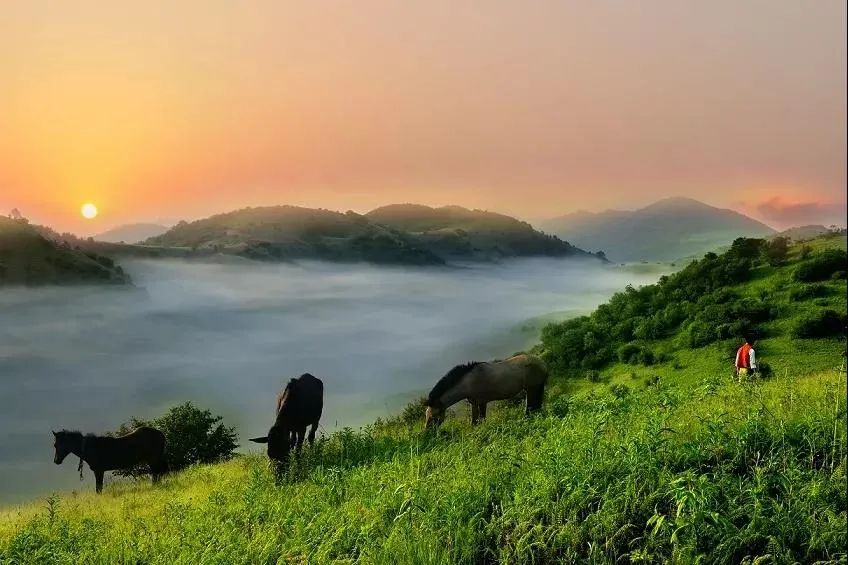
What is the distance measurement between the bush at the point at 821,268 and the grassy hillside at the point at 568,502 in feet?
36.0

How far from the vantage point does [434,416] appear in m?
16.4

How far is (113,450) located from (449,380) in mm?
11557

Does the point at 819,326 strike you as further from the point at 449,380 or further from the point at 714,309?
the point at 449,380

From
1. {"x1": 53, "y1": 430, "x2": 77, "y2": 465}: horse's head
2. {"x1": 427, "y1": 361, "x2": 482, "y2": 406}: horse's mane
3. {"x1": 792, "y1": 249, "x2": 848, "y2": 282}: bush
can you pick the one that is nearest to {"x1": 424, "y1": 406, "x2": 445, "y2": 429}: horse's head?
{"x1": 427, "y1": 361, "x2": 482, "y2": 406}: horse's mane

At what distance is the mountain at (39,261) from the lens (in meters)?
31.2

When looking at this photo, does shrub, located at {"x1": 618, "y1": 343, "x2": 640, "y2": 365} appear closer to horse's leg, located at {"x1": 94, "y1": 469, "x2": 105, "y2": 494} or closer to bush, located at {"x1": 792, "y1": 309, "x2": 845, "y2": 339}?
bush, located at {"x1": 792, "y1": 309, "x2": 845, "y2": 339}

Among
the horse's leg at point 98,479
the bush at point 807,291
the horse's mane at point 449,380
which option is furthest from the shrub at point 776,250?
the horse's leg at point 98,479

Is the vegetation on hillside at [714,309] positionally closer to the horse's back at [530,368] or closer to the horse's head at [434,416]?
the horse's back at [530,368]

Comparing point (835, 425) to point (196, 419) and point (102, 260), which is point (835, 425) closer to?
point (196, 419)

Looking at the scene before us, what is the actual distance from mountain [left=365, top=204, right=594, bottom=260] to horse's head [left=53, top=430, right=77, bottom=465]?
42.1 meters

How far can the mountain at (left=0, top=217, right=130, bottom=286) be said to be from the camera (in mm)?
31234

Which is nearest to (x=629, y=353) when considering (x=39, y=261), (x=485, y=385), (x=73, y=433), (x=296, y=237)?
(x=485, y=385)

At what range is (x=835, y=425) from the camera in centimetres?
757

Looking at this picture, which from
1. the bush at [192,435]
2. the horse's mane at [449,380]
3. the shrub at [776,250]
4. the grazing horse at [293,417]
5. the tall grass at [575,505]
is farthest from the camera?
the bush at [192,435]
